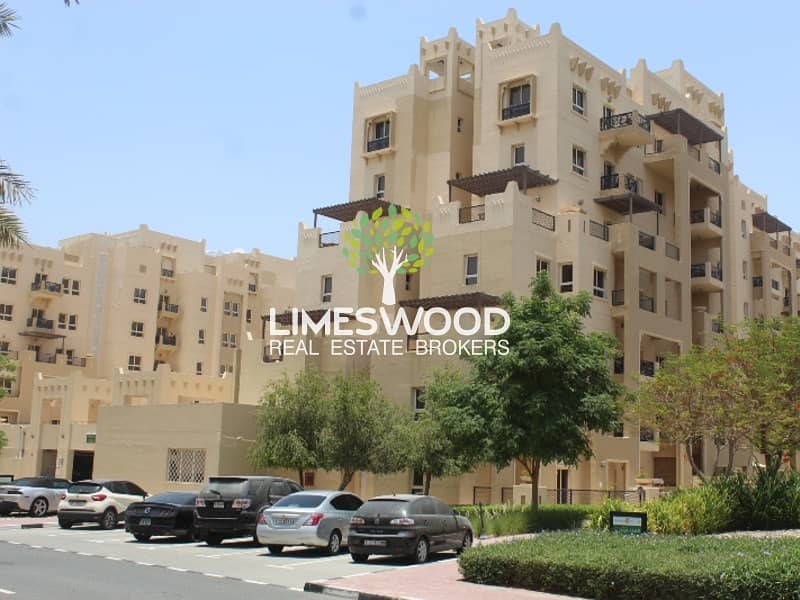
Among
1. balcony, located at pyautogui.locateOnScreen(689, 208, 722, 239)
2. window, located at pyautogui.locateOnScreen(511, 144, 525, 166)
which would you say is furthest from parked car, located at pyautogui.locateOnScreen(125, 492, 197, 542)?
balcony, located at pyautogui.locateOnScreen(689, 208, 722, 239)

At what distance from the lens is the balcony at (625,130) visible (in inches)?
1757

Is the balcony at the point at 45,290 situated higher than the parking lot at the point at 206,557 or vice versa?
the balcony at the point at 45,290

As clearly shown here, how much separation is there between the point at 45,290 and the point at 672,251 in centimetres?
4287

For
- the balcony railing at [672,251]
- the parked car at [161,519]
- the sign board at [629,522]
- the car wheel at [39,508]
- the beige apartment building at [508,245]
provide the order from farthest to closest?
the balcony railing at [672,251]
the beige apartment building at [508,245]
the car wheel at [39,508]
the parked car at [161,519]
the sign board at [629,522]

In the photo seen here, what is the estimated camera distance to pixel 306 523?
21688 mm

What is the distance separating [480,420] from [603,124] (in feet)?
70.6

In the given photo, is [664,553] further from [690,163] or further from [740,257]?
[740,257]

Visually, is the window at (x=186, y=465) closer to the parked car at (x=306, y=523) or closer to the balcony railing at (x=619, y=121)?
the parked car at (x=306, y=523)

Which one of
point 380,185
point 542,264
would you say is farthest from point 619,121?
point 380,185

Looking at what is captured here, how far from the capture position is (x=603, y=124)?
4559 centimetres

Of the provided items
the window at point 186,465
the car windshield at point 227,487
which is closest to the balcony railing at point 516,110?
the window at point 186,465

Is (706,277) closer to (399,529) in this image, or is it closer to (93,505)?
(93,505)

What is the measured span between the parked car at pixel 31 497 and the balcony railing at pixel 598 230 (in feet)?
79.2

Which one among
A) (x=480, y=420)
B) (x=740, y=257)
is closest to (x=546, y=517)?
(x=480, y=420)
